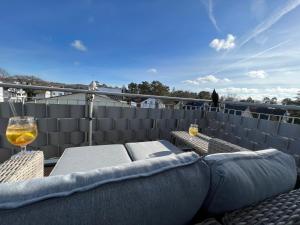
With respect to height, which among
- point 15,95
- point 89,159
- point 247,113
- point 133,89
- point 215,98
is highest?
point 133,89

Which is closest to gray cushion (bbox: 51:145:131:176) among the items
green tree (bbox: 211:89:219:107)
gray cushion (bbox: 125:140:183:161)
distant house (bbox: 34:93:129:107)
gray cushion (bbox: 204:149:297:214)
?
gray cushion (bbox: 125:140:183:161)

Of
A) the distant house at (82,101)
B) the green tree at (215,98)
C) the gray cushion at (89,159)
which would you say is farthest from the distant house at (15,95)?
the green tree at (215,98)

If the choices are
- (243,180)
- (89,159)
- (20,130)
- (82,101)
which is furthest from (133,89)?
(243,180)

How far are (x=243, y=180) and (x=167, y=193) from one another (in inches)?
12.3

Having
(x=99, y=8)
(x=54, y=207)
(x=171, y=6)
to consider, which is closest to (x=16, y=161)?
(x=54, y=207)

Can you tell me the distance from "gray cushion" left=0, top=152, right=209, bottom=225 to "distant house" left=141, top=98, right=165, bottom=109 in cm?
259

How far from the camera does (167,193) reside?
530 millimetres

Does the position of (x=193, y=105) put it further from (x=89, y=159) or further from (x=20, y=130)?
(x=20, y=130)

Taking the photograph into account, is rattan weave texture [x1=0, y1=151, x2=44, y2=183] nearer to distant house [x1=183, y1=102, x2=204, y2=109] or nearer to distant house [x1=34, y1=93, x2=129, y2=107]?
distant house [x1=34, y1=93, x2=129, y2=107]

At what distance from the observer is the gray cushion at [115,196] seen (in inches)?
15.6

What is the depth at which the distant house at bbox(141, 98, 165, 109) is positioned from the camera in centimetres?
322

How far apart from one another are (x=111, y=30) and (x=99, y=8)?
15.3ft

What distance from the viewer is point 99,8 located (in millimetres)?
8469

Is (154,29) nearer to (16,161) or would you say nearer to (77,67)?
(16,161)
